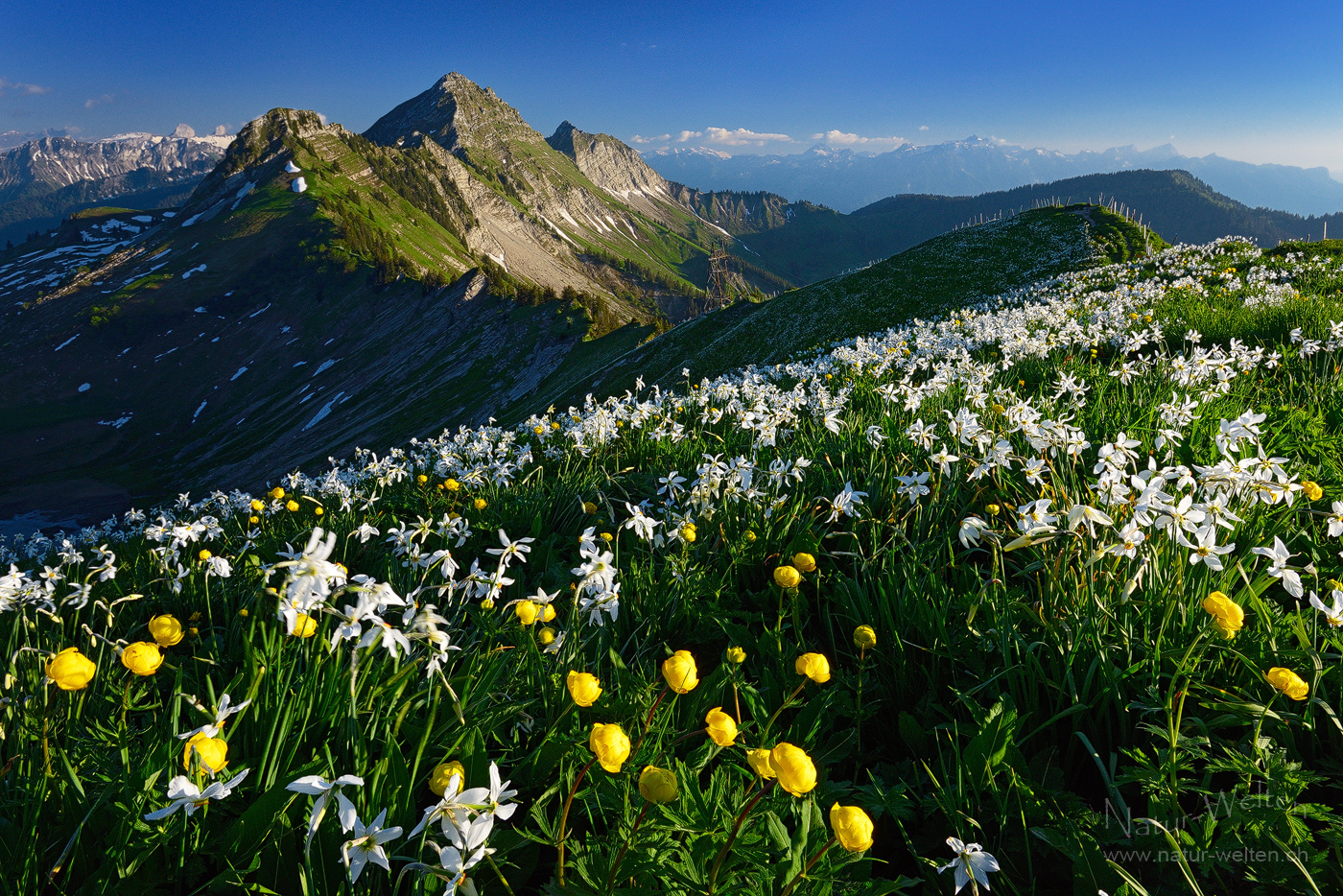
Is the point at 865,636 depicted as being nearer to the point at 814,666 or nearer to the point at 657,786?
the point at 814,666

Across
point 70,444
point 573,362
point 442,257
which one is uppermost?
point 442,257

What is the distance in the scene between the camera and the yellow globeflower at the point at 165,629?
249 cm

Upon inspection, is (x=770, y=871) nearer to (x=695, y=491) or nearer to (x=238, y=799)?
(x=238, y=799)

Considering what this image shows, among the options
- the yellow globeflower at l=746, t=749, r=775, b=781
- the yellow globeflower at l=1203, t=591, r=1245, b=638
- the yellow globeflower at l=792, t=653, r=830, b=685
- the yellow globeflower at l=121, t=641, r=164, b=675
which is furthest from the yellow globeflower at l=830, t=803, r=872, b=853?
the yellow globeflower at l=121, t=641, r=164, b=675

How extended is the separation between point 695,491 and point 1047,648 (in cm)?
217

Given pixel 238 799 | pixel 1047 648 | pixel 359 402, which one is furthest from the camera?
pixel 359 402

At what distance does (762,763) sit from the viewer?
1.53m

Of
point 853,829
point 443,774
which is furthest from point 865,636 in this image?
point 443,774

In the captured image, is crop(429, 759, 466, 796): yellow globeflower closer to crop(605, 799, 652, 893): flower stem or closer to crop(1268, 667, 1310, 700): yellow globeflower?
crop(605, 799, 652, 893): flower stem

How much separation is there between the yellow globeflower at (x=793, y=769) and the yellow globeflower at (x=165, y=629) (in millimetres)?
2584

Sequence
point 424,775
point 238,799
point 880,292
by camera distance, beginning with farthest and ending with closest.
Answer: point 880,292
point 424,775
point 238,799

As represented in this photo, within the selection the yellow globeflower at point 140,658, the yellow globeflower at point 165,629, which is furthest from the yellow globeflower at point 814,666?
the yellow globeflower at point 165,629

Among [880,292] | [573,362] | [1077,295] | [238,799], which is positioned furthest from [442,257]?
[238,799]

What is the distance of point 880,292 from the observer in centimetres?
3644
